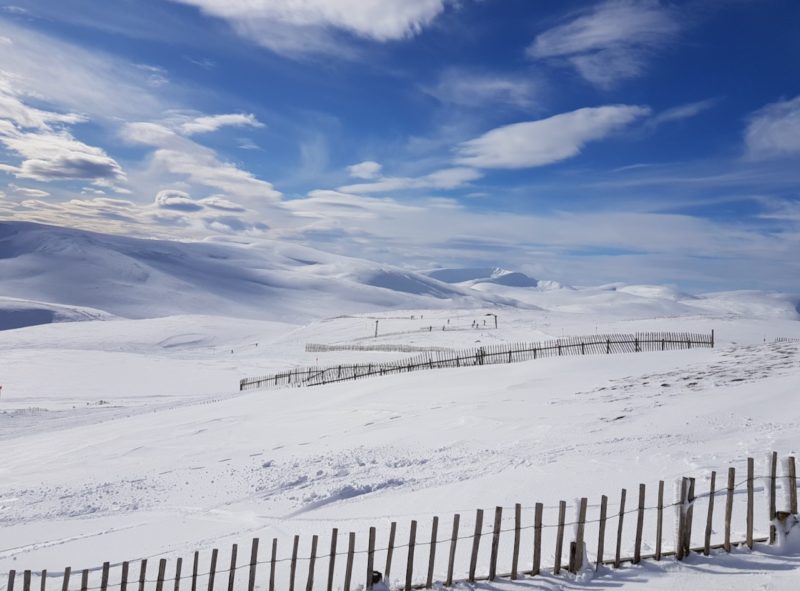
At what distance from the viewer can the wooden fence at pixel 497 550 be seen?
6695 millimetres

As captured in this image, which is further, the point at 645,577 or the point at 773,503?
the point at 773,503

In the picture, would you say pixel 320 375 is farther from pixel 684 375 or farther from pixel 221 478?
pixel 221 478

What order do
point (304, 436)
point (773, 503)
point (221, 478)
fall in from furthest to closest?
1. point (304, 436)
2. point (221, 478)
3. point (773, 503)

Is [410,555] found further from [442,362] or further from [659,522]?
[442,362]

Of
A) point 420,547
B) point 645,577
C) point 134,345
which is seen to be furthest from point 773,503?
point 134,345

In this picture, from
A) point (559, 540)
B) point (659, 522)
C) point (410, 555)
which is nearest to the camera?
point (410, 555)

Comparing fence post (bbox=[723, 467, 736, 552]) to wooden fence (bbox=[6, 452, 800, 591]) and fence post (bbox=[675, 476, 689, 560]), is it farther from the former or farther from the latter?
fence post (bbox=[675, 476, 689, 560])

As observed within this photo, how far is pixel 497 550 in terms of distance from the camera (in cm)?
718

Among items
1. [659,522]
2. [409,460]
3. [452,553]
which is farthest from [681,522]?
[409,460]

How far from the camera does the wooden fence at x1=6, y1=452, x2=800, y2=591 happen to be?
6695 millimetres

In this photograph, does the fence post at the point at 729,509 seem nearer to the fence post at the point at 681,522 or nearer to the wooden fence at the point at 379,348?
the fence post at the point at 681,522

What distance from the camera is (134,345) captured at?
75.1 metres

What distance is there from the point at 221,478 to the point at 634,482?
845cm

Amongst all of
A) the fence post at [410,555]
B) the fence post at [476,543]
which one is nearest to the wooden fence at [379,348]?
the fence post at [476,543]
